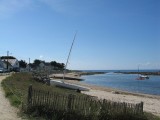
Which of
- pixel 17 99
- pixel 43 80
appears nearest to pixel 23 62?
pixel 43 80

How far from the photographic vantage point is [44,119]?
48.0ft

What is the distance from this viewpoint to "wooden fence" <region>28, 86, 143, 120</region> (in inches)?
591

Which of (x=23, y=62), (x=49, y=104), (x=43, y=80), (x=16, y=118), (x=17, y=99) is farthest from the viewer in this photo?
(x=23, y=62)

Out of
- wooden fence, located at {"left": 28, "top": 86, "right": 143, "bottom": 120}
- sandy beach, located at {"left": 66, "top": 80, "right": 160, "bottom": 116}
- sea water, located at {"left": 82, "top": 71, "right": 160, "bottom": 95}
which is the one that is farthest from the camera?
sea water, located at {"left": 82, "top": 71, "right": 160, "bottom": 95}

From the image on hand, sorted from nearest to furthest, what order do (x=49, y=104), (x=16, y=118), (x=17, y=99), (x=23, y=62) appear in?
(x=16, y=118)
(x=49, y=104)
(x=17, y=99)
(x=23, y=62)

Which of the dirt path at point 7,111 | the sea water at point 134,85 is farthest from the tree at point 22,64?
the dirt path at point 7,111

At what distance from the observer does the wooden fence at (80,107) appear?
15016mm

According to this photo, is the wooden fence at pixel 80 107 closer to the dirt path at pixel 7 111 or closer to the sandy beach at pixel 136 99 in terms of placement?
the dirt path at pixel 7 111

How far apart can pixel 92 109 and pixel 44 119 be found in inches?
93.4

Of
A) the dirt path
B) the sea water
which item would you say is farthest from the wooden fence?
the sea water

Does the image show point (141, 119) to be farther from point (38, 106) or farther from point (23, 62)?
point (23, 62)

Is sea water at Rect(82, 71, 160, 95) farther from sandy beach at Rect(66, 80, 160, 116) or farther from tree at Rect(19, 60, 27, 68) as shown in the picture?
tree at Rect(19, 60, 27, 68)

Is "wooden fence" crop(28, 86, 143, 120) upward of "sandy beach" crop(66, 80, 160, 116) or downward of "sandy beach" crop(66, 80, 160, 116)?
upward

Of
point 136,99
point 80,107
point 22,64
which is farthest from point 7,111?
point 22,64
